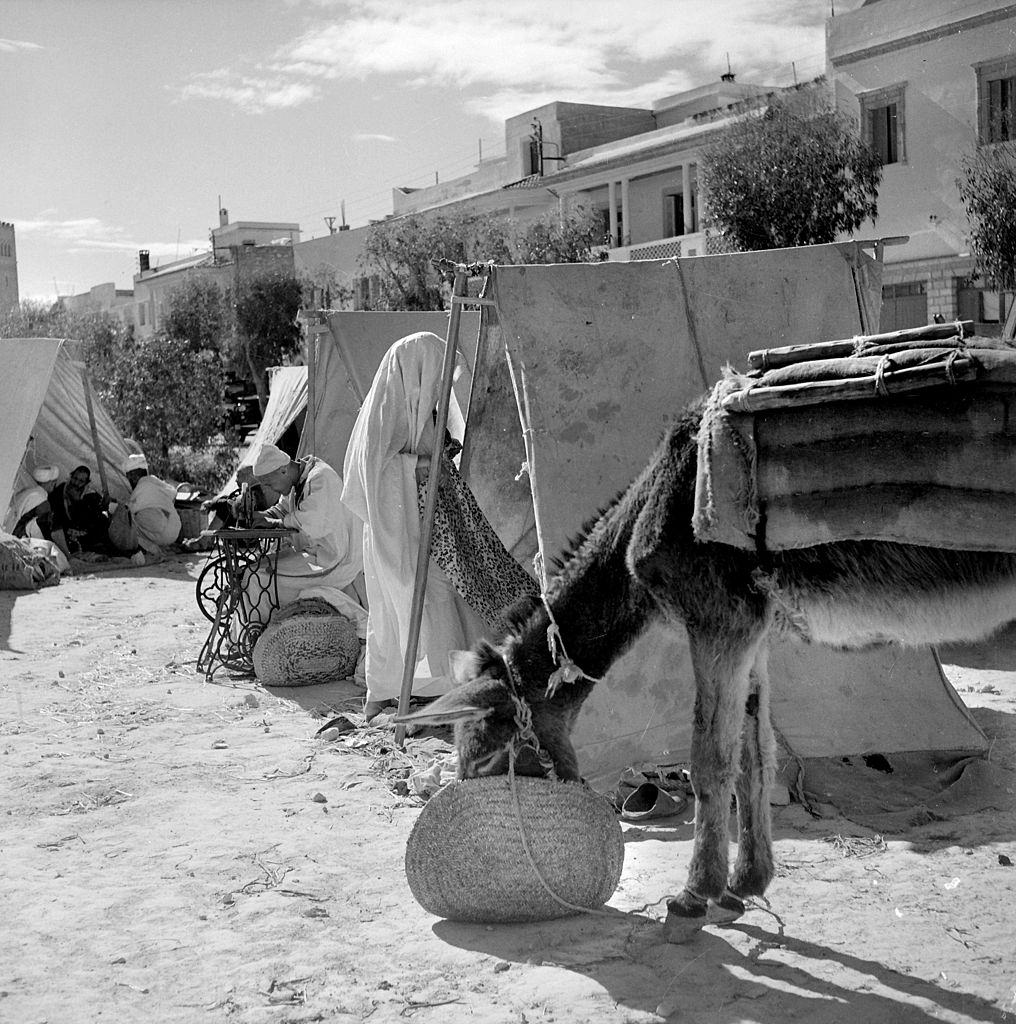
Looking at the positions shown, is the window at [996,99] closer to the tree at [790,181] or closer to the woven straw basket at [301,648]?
the tree at [790,181]

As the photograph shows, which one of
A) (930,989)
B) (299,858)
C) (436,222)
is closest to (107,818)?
(299,858)

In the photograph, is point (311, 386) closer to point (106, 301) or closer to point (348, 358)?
point (348, 358)

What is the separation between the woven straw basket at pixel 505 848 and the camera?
3428 mm

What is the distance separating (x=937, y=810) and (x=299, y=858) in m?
2.42

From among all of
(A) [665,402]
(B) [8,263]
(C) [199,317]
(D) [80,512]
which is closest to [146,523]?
(D) [80,512]

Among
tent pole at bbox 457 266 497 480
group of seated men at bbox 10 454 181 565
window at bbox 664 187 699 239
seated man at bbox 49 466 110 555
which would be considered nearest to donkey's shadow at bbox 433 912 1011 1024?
tent pole at bbox 457 266 497 480

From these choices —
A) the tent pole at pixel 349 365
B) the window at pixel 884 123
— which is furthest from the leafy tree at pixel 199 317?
the tent pole at pixel 349 365

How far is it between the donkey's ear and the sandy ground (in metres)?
0.65

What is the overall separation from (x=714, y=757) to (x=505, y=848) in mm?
677

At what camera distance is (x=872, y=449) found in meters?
3.21

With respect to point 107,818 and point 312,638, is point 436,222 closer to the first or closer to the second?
point 312,638

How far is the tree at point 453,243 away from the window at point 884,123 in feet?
22.9

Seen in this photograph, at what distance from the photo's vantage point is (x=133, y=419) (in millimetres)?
18266

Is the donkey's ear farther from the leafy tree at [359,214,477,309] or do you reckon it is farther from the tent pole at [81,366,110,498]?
the leafy tree at [359,214,477,309]
